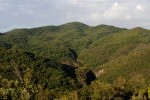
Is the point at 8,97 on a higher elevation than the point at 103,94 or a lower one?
higher

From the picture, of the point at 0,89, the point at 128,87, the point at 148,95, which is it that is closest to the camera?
→ the point at 0,89

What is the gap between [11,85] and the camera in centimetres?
4866

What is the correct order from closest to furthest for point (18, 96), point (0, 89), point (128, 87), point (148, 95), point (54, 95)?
point (0, 89) < point (18, 96) < point (54, 95) < point (148, 95) < point (128, 87)

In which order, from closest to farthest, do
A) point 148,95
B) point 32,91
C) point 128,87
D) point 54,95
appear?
point 32,91
point 54,95
point 148,95
point 128,87

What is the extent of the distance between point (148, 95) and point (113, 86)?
1332 cm

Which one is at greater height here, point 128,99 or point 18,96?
point 18,96

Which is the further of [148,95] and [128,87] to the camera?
[128,87]

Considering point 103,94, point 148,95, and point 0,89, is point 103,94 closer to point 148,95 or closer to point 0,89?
point 148,95

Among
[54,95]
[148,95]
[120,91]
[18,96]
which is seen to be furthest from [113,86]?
[18,96]

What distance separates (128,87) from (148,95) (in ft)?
46.7

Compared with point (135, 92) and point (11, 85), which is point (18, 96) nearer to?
point (11, 85)

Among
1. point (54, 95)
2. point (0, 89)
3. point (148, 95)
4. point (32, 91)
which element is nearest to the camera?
point (0, 89)

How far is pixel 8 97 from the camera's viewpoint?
46.7m

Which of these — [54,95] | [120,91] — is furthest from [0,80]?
[120,91]
